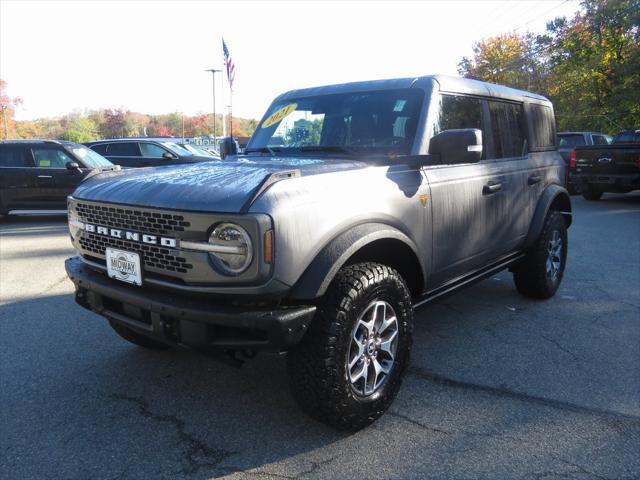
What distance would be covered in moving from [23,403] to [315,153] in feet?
7.85

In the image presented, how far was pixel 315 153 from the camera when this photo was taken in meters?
3.55

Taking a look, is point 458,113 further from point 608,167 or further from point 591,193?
point 591,193

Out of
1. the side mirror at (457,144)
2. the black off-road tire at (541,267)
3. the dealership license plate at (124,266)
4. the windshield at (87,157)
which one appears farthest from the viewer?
the windshield at (87,157)

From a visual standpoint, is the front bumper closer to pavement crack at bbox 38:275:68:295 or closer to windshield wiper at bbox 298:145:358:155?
windshield wiper at bbox 298:145:358:155

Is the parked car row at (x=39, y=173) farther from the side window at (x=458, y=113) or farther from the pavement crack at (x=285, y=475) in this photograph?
the pavement crack at (x=285, y=475)

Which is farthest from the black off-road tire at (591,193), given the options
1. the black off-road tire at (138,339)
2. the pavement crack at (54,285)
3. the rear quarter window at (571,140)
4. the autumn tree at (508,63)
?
the autumn tree at (508,63)

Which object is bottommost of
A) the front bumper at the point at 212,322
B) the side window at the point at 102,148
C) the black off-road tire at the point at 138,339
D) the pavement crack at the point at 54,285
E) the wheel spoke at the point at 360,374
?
the pavement crack at the point at 54,285

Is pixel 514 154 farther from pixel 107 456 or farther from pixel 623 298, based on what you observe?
pixel 107 456

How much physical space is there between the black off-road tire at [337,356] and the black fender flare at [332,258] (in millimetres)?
105

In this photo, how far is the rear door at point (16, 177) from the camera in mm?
10766

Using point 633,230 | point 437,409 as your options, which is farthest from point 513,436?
point 633,230

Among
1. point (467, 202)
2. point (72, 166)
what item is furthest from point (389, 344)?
point (72, 166)

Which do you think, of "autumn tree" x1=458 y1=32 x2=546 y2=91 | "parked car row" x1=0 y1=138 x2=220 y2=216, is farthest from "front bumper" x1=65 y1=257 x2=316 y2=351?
"autumn tree" x1=458 y1=32 x2=546 y2=91

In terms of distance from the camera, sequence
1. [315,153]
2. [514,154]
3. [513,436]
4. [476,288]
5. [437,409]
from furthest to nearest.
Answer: [476,288] → [514,154] → [315,153] → [437,409] → [513,436]
